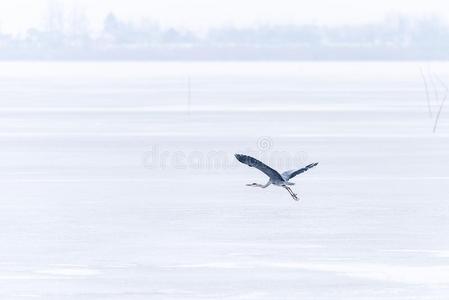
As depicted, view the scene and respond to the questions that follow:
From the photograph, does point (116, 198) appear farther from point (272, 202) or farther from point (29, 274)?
point (29, 274)

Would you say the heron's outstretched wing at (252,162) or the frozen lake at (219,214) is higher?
the heron's outstretched wing at (252,162)

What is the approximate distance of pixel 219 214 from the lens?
1369 cm

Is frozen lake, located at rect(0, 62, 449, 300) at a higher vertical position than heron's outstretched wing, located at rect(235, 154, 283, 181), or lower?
lower

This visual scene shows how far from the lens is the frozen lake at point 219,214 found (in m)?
9.89

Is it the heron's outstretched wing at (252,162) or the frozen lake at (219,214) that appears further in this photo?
the heron's outstretched wing at (252,162)

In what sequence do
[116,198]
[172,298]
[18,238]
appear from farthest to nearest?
[116,198] < [18,238] < [172,298]

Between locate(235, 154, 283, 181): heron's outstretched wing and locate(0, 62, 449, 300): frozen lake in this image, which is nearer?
locate(0, 62, 449, 300): frozen lake

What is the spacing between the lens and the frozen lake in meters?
9.89

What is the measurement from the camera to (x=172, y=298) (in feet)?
30.5

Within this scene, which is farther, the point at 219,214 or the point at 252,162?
the point at 219,214

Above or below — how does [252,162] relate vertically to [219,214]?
above

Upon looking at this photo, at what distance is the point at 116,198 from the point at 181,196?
30.6 inches

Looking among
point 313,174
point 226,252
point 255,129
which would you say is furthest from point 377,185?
point 255,129

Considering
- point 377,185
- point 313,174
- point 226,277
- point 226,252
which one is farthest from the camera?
point 313,174
